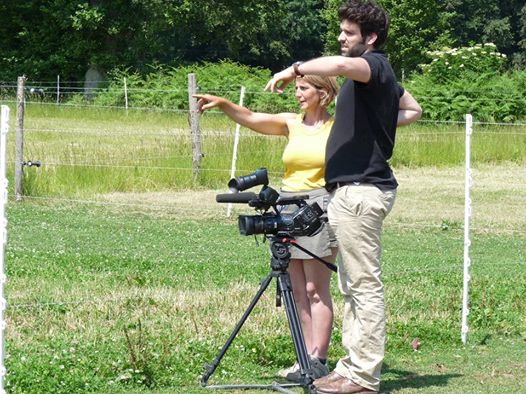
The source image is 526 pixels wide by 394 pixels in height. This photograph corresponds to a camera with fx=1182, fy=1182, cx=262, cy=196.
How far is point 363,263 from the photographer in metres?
6.67

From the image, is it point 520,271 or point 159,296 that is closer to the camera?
point 159,296

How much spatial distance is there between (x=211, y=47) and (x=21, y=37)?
23.2m

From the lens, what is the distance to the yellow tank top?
7.16 meters

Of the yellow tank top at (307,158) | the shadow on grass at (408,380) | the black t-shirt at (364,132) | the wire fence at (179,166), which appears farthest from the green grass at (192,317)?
the wire fence at (179,166)

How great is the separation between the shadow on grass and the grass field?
1 cm

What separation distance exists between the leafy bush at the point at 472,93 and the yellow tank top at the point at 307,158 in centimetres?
2388

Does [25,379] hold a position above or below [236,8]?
below

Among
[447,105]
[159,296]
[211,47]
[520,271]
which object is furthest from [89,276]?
[211,47]

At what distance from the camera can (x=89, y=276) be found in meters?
10.9

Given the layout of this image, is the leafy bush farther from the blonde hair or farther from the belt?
the belt

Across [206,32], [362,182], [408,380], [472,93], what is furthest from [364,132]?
[206,32]

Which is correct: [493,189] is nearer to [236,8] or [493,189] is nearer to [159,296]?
[159,296]

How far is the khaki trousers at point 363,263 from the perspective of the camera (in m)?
6.66

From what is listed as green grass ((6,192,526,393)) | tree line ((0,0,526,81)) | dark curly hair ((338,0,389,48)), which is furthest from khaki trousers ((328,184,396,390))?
tree line ((0,0,526,81))
